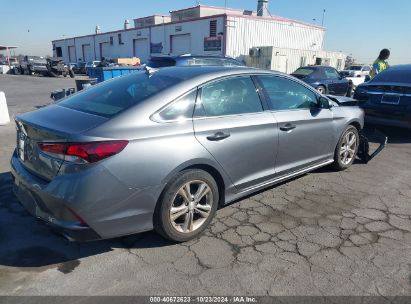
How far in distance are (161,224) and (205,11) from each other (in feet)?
129

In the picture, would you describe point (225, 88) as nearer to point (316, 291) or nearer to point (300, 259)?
point (300, 259)

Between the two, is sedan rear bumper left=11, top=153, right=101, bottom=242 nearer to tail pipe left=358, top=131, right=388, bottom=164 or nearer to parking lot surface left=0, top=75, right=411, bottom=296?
parking lot surface left=0, top=75, right=411, bottom=296

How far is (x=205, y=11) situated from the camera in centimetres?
3844

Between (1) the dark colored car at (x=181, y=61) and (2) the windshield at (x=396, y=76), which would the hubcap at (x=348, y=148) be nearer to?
(2) the windshield at (x=396, y=76)

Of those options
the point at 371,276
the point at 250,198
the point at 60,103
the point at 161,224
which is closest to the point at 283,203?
the point at 250,198

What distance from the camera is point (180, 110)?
3.02 metres

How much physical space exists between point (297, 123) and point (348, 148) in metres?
1.60

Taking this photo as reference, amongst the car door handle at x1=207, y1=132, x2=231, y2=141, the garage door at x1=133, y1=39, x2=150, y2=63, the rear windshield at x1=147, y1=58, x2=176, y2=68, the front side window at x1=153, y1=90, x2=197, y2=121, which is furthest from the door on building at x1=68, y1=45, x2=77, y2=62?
the car door handle at x1=207, y1=132, x2=231, y2=141

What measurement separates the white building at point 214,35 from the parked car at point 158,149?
2376cm

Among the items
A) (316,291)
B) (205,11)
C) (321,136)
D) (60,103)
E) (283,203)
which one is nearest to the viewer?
(316,291)

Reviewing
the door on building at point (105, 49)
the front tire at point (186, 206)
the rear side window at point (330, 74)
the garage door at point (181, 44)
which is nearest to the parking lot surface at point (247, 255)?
the front tire at point (186, 206)

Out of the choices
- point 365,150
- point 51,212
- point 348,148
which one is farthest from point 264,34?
point 51,212

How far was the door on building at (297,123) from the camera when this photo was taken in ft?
12.7

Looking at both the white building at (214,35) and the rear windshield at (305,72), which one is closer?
the rear windshield at (305,72)
